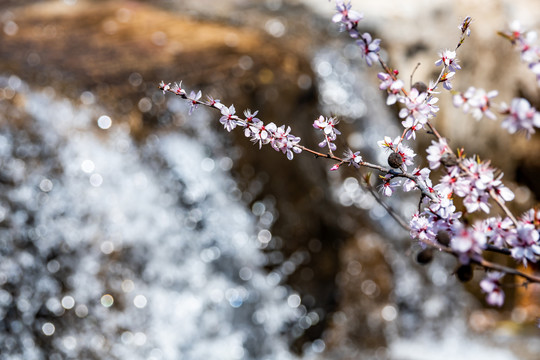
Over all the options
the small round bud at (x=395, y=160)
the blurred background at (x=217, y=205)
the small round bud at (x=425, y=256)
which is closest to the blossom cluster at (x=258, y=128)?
the small round bud at (x=395, y=160)

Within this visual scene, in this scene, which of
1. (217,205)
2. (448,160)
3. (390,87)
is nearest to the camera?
(448,160)

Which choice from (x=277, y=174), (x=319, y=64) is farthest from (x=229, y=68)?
(x=319, y=64)

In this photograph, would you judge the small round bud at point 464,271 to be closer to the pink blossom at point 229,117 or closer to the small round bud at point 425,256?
the small round bud at point 425,256

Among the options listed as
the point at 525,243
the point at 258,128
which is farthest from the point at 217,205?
the point at 525,243

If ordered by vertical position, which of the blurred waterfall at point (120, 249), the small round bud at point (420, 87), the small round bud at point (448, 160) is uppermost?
the small round bud at point (420, 87)

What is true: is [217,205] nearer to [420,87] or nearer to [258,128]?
[258,128]

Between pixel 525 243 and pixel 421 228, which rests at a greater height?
pixel 525 243

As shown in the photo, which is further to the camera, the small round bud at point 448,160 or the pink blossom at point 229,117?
the pink blossom at point 229,117

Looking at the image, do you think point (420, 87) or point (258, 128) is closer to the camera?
point (420, 87)
